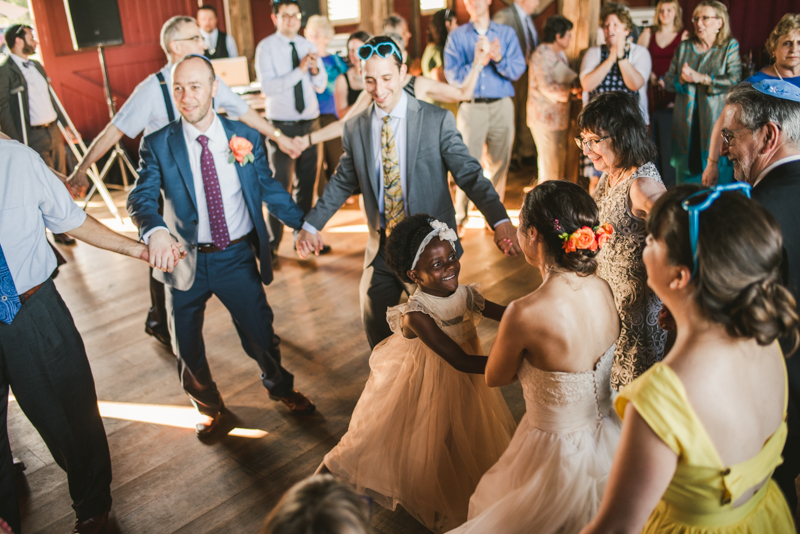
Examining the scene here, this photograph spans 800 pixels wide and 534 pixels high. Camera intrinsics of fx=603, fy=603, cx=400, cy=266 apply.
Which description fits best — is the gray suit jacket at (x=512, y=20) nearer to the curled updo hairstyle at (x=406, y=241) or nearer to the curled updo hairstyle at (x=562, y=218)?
the curled updo hairstyle at (x=406, y=241)

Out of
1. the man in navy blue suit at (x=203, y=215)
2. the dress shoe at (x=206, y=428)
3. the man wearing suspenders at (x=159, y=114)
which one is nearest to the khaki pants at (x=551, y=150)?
the man wearing suspenders at (x=159, y=114)

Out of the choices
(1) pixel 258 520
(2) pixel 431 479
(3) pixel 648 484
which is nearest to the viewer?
(3) pixel 648 484

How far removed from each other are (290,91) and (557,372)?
13.5ft

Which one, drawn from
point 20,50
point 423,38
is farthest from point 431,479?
point 423,38

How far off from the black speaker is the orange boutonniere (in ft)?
17.7

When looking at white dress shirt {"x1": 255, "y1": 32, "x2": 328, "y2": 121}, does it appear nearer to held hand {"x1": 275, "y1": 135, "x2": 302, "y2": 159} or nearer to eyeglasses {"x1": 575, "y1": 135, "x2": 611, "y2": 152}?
held hand {"x1": 275, "y1": 135, "x2": 302, "y2": 159}

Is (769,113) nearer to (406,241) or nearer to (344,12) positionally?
(406,241)

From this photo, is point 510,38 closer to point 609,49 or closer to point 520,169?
point 609,49

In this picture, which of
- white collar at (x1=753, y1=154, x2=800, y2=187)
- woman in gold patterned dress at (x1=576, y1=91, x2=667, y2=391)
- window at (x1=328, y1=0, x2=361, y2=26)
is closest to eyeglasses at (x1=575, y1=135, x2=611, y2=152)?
woman in gold patterned dress at (x1=576, y1=91, x2=667, y2=391)

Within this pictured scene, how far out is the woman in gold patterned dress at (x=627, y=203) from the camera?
7.26 feet

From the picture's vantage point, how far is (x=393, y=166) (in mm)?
2791

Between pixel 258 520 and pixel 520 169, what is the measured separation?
6101mm

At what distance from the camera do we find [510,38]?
17.3 feet

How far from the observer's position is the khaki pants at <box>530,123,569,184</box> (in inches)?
216
